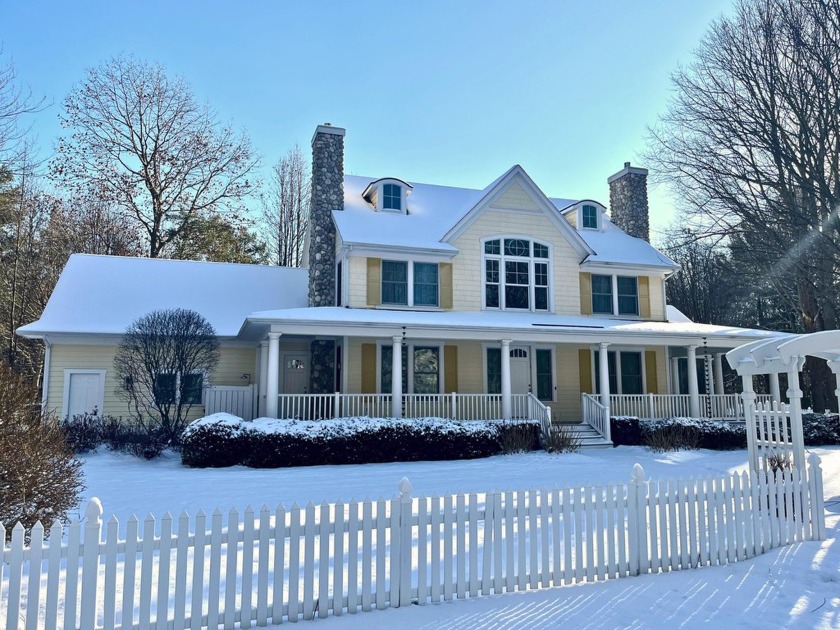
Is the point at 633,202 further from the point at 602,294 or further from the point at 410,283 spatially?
the point at 410,283

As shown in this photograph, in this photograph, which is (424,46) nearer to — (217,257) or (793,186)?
(793,186)

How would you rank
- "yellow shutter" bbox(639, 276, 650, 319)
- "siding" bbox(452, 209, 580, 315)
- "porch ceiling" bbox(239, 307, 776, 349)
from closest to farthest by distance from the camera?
"porch ceiling" bbox(239, 307, 776, 349) < "siding" bbox(452, 209, 580, 315) < "yellow shutter" bbox(639, 276, 650, 319)

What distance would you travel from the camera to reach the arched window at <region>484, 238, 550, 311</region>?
17812 millimetres

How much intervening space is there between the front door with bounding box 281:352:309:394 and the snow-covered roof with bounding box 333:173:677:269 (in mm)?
4323

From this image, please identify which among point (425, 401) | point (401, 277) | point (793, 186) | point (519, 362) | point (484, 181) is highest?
point (484, 181)

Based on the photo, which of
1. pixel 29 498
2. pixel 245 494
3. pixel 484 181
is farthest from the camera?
pixel 484 181

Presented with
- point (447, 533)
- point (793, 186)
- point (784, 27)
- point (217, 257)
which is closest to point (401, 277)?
point (793, 186)

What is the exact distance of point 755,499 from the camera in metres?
6.20

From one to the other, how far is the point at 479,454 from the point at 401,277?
19.4 feet

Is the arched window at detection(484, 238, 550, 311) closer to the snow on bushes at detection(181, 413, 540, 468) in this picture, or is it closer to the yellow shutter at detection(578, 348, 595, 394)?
the yellow shutter at detection(578, 348, 595, 394)

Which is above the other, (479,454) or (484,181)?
(484,181)

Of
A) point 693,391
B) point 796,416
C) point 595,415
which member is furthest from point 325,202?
point 796,416

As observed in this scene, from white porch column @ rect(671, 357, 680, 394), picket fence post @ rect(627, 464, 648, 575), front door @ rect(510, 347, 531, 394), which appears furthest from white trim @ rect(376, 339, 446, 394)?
picket fence post @ rect(627, 464, 648, 575)

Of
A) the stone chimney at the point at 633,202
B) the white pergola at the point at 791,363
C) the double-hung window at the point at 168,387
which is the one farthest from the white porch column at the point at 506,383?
the stone chimney at the point at 633,202
